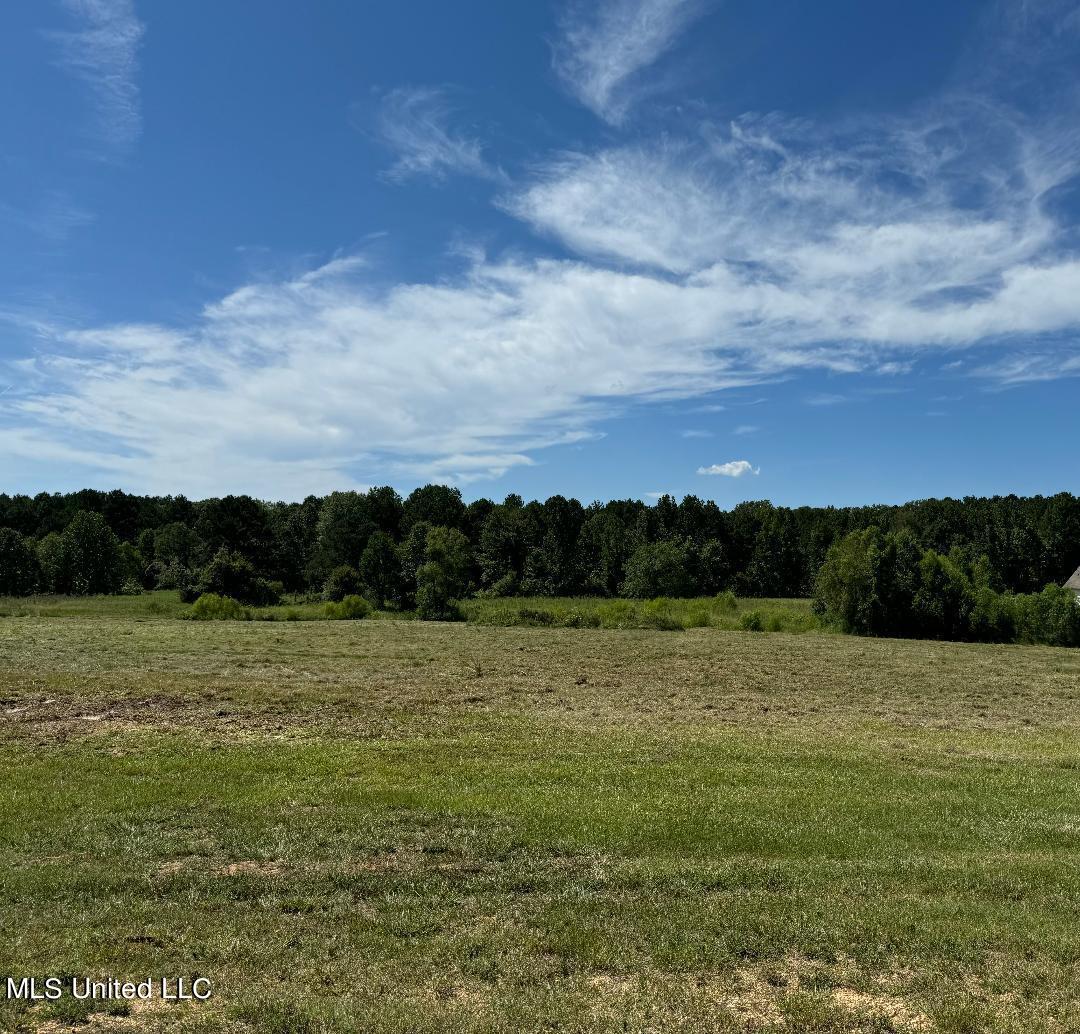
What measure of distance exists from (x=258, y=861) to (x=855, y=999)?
23.8 feet

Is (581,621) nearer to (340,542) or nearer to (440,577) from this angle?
(440,577)

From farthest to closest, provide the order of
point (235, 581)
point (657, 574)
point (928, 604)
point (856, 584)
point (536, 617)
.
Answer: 1. point (657, 574)
2. point (235, 581)
3. point (536, 617)
4. point (856, 584)
5. point (928, 604)

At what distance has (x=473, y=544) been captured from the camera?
128 meters

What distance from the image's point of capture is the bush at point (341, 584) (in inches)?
3725

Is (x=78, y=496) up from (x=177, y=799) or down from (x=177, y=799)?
up

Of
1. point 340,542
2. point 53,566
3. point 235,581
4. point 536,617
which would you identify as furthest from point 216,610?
point 53,566

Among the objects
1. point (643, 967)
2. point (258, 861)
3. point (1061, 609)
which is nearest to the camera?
point (643, 967)

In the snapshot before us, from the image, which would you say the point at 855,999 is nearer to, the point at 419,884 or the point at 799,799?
the point at 419,884

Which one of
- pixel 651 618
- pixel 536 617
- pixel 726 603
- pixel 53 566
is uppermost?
pixel 53 566

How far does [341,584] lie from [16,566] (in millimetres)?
38316

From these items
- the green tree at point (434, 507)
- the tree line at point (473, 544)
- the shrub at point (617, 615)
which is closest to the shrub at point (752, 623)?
the shrub at point (617, 615)

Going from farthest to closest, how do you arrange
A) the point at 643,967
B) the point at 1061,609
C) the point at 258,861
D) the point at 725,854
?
the point at 1061,609 < the point at 725,854 < the point at 258,861 < the point at 643,967

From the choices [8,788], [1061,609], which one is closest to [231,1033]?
Answer: [8,788]

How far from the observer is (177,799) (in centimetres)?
1348
